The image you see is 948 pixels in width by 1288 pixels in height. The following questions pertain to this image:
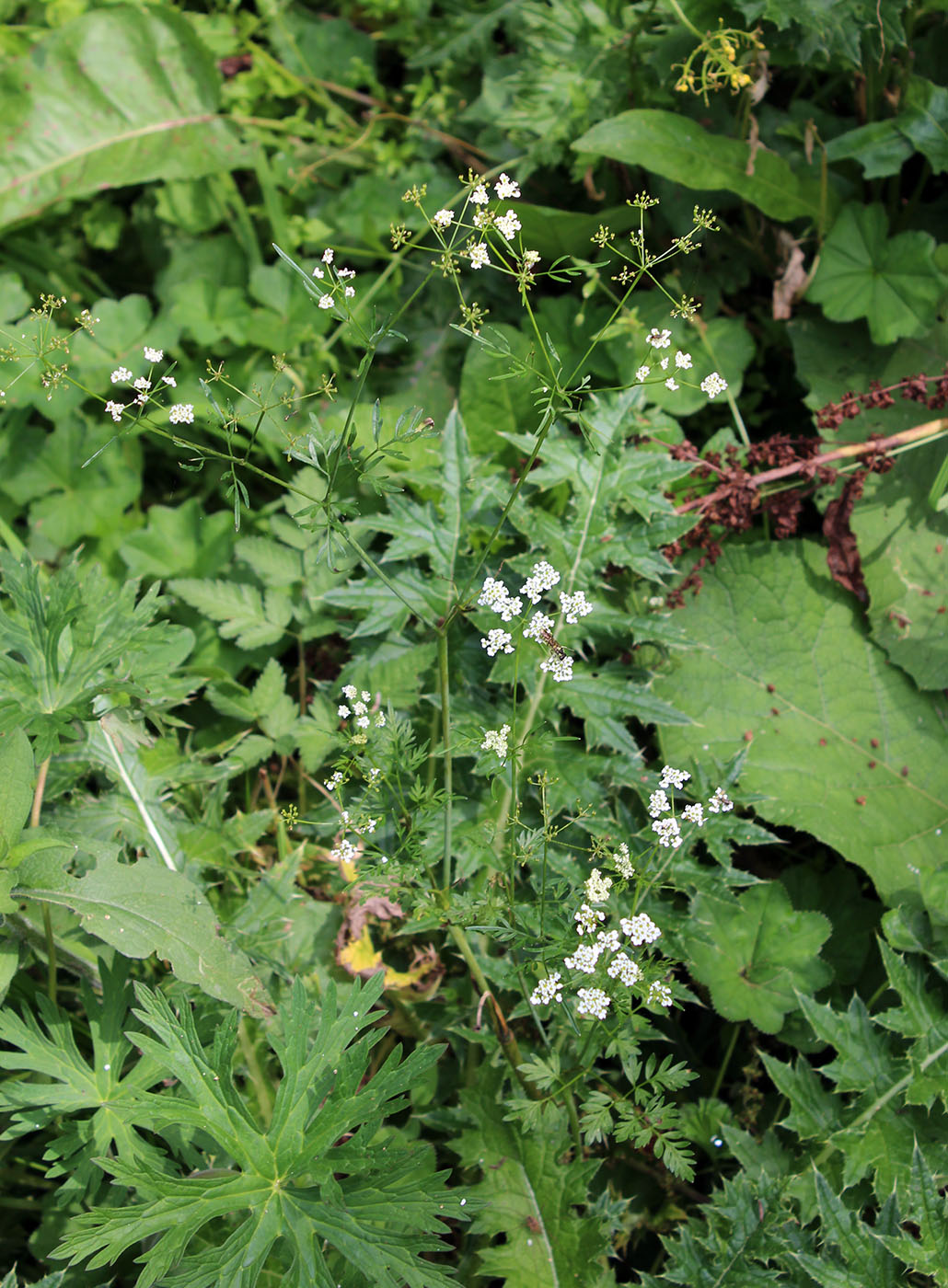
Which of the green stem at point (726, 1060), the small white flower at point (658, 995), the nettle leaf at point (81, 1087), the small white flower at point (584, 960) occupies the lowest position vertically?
the green stem at point (726, 1060)

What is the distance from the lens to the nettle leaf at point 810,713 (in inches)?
105

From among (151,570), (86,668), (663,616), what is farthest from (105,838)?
(663,616)

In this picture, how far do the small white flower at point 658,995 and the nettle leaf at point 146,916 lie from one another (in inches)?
35.7

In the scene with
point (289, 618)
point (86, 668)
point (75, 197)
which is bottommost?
point (289, 618)

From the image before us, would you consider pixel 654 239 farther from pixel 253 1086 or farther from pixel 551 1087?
pixel 253 1086

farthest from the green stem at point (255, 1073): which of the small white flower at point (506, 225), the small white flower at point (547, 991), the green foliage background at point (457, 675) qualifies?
the small white flower at point (506, 225)

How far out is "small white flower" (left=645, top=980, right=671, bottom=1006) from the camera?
5.65ft

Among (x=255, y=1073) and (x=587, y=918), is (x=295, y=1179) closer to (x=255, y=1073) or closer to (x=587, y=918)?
(x=255, y=1073)

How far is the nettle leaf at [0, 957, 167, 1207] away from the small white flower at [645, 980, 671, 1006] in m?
1.07

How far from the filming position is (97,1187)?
215cm

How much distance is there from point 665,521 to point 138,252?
2.79 meters

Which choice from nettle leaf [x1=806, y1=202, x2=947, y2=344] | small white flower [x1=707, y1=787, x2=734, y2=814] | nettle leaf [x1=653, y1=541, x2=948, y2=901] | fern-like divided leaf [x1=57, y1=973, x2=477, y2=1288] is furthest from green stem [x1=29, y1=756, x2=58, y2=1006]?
nettle leaf [x1=806, y1=202, x2=947, y2=344]

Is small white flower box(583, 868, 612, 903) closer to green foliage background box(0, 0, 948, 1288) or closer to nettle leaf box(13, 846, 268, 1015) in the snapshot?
green foliage background box(0, 0, 948, 1288)

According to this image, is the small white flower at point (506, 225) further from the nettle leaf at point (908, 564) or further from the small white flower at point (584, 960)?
the nettle leaf at point (908, 564)
